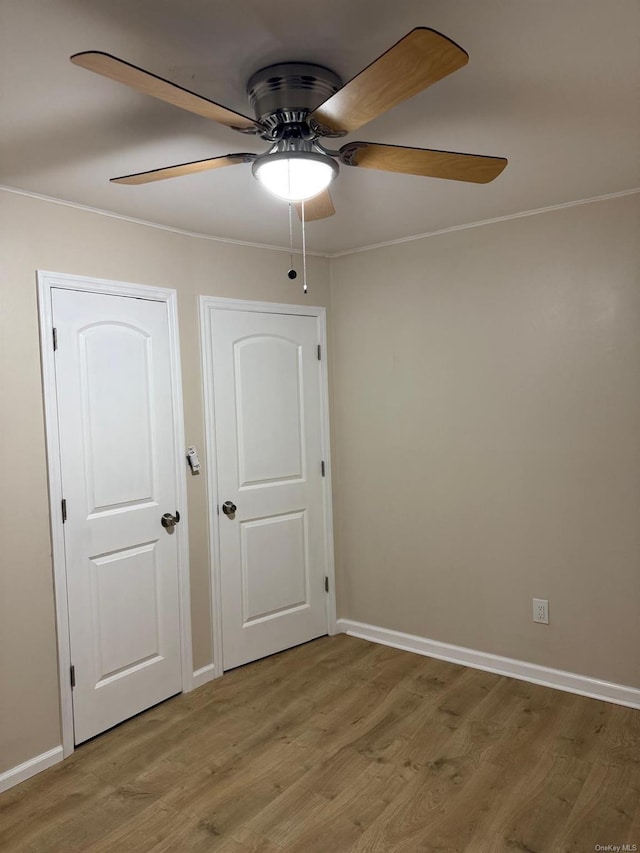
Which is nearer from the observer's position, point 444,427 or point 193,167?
point 193,167

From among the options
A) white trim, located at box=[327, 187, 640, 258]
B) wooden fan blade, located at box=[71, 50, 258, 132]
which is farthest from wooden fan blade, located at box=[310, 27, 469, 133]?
white trim, located at box=[327, 187, 640, 258]

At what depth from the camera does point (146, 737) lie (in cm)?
294

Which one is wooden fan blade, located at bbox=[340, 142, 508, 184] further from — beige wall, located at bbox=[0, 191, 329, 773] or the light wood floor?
the light wood floor

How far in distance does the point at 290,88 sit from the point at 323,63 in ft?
0.35

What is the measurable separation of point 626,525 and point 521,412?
0.75 metres

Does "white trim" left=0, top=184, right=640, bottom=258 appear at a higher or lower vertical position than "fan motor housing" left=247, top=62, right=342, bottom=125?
higher

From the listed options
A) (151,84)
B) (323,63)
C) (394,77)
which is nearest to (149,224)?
(323,63)

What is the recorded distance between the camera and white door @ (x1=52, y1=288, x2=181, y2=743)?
2.84 m

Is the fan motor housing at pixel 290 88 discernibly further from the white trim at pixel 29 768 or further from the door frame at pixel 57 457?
the white trim at pixel 29 768

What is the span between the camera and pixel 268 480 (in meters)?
3.76

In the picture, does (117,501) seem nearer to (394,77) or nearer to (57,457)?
(57,457)

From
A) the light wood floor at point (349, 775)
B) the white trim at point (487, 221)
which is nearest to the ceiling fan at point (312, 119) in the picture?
the white trim at point (487, 221)

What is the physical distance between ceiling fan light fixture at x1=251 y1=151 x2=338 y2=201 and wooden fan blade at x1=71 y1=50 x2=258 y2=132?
0.38 feet

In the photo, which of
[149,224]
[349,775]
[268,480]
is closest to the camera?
[349,775]
